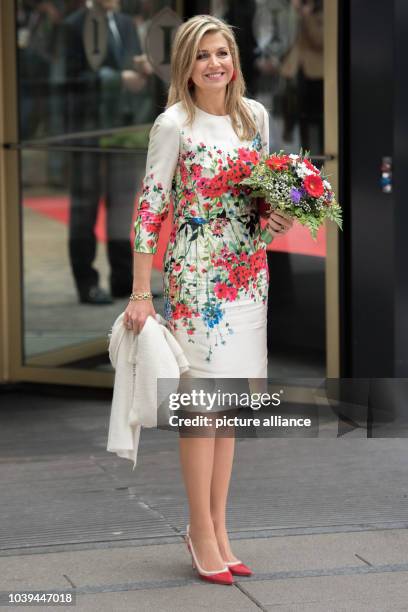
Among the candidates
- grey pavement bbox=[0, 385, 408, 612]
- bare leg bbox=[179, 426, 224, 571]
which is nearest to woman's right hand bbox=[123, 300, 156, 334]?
bare leg bbox=[179, 426, 224, 571]

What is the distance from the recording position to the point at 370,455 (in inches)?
240

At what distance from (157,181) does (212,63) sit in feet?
1.46

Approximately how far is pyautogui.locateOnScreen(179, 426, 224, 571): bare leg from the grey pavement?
10 centimetres

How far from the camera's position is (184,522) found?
498 centimetres

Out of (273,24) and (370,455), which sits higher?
(273,24)

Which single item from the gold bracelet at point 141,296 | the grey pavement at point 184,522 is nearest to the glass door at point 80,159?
the grey pavement at point 184,522

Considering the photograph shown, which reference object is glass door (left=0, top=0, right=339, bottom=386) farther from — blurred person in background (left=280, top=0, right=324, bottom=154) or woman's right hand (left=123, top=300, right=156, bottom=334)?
woman's right hand (left=123, top=300, right=156, bottom=334)

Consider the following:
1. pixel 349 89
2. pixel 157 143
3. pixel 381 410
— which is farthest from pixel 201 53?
pixel 381 410

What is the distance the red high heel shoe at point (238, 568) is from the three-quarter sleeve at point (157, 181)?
1.13 metres

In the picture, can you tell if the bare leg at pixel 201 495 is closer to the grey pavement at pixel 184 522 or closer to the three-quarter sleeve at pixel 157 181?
the grey pavement at pixel 184 522

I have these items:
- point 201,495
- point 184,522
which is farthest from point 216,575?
point 184,522

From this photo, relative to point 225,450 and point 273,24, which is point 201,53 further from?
point 273,24

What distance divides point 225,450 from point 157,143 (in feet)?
3.64

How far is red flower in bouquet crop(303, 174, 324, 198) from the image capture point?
13.6 feet
